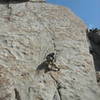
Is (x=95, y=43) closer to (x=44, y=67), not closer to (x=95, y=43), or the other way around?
(x=95, y=43)

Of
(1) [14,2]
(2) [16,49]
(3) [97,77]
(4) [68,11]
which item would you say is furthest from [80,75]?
(1) [14,2]

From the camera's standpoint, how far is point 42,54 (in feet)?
25.1

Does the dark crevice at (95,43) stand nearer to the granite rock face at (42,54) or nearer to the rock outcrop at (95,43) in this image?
the rock outcrop at (95,43)

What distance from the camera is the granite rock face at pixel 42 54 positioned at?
6.71 metres

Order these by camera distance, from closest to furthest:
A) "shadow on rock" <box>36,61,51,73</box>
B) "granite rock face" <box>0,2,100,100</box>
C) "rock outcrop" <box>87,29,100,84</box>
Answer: "granite rock face" <box>0,2,100,100</box> → "shadow on rock" <box>36,61,51,73</box> → "rock outcrop" <box>87,29,100,84</box>

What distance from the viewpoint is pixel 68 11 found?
9.45m

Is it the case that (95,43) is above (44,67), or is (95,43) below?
above

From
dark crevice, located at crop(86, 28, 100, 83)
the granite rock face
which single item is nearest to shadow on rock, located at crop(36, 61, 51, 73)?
the granite rock face

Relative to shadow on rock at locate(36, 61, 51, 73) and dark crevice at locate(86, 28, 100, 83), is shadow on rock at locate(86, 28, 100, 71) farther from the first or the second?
shadow on rock at locate(36, 61, 51, 73)

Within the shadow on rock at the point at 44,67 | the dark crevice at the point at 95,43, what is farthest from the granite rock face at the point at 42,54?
the dark crevice at the point at 95,43

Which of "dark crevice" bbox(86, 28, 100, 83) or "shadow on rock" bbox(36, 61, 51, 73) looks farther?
"dark crevice" bbox(86, 28, 100, 83)

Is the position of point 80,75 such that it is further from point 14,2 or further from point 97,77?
point 14,2

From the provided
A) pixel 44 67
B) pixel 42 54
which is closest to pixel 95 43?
pixel 42 54

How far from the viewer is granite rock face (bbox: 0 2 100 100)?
6712mm
